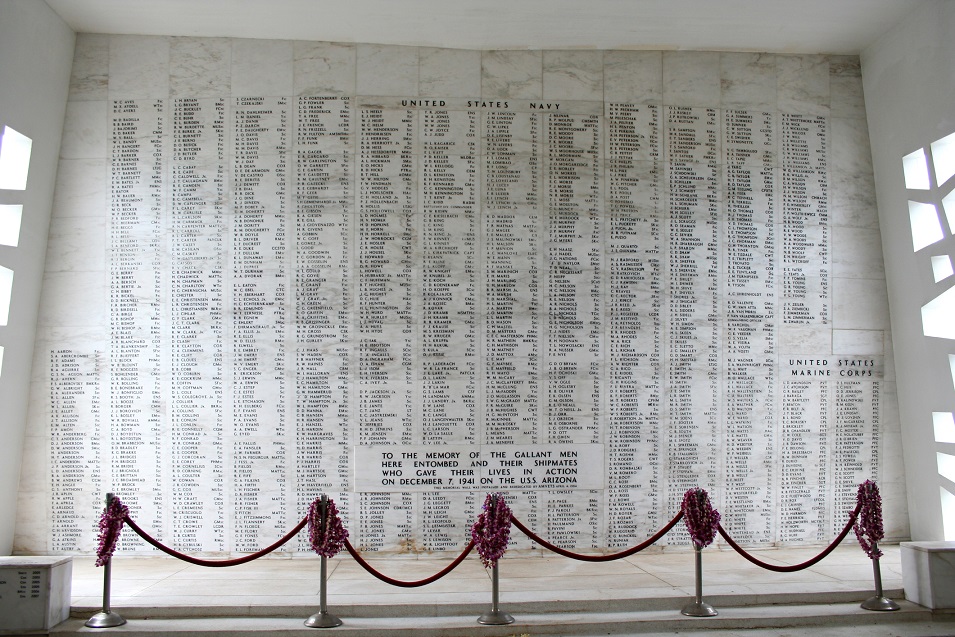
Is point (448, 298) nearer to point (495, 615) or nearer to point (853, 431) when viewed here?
point (495, 615)

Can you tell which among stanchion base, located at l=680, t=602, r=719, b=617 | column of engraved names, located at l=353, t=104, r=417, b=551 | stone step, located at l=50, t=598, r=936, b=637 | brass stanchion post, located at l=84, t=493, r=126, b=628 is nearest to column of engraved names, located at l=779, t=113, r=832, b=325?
stone step, located at l=50, t=598, r=936, b=637

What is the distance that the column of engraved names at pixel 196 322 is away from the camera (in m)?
7.41

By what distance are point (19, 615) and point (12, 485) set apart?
2.18 m

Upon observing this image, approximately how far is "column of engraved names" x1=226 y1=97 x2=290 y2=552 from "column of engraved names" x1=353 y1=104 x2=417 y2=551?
31.9 inches

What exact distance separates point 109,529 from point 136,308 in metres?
2.60

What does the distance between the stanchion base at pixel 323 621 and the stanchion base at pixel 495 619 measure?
1155 millimetres

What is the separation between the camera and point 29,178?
23.5 ft

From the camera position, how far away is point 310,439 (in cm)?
751

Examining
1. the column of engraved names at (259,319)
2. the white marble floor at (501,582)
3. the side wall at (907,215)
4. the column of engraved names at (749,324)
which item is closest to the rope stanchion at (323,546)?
the white marble floor at (501,582)

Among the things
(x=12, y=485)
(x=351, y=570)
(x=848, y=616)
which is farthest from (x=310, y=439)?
(x=848, y=616)

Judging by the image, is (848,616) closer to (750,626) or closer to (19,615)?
(750,626)

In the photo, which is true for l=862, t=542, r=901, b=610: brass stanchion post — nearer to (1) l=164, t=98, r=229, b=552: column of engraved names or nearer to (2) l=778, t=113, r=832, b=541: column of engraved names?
(2) l=778, t=113, r=832, b=541: column of engraved names

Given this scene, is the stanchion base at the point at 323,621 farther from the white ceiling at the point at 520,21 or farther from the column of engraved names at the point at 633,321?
the white ceiling at the point at 520,21

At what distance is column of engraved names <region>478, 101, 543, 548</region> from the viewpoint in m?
7.61
